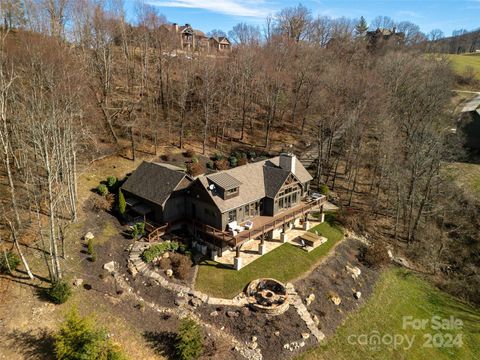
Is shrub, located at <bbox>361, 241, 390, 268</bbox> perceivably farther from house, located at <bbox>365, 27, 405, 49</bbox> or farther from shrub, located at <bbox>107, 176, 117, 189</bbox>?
house, located at <bbox>365, 27, 405, 49</bbox>

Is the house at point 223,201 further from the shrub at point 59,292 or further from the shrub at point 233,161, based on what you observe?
the shrub at point 233,161

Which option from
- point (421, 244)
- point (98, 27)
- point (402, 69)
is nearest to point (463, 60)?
point (402, 69)

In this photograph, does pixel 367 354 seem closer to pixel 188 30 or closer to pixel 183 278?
pixel 183 278

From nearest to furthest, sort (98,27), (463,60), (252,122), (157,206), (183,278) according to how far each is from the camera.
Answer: (183,278), (157,206), (98,27), (252,122), (463,60)

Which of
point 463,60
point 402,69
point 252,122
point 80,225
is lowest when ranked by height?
point 80,225

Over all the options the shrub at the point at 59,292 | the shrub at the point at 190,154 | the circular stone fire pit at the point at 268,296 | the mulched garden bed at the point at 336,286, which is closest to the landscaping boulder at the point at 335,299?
the mulched garden bed at the point at 336,286

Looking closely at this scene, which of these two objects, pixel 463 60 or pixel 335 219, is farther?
pixel 463 60
